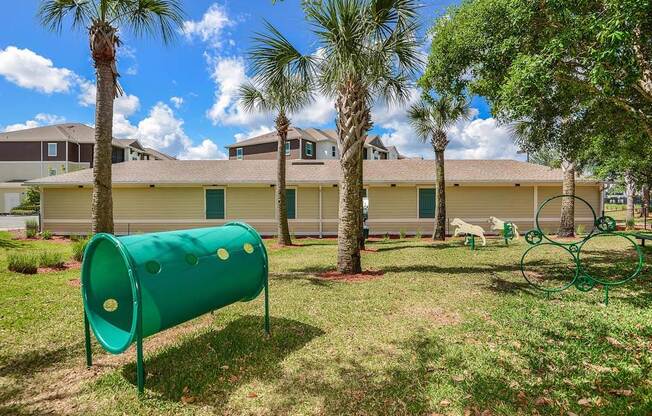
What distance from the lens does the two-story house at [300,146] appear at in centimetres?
4428

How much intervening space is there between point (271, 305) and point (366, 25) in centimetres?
706

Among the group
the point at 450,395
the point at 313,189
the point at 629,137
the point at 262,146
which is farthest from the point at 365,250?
the point at 262,146

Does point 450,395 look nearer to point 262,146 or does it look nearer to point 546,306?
point 546,306

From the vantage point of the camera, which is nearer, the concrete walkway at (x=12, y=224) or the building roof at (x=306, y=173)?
the building roof at (x=306, y=173)

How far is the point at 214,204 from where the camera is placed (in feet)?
66.9

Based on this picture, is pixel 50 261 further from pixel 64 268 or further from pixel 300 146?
pixel 300 146

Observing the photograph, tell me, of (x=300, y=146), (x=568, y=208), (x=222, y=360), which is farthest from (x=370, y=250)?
(x=300, y=146)

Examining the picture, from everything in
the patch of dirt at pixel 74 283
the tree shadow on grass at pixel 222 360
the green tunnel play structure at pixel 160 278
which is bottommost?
the tree shadow on grass at pixel 222 360

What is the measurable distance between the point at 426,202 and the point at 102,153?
54.2 feet

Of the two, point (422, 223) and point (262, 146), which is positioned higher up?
point (262, 146)

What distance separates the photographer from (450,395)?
144 inches

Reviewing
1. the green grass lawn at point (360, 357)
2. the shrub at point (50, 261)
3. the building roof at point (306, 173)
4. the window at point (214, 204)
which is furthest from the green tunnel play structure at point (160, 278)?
the window at point (214, 204)

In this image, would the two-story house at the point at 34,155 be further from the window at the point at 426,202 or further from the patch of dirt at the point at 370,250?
the patch of dirt at the point at 370,250

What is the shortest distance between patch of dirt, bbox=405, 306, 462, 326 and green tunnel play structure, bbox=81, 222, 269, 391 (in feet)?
8.99
